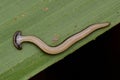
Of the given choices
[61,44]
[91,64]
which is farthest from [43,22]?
[91,64]

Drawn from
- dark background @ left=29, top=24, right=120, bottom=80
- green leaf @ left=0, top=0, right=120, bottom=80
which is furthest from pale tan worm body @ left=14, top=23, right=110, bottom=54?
dark background @ left=29, top=24, right=120, bottom=80

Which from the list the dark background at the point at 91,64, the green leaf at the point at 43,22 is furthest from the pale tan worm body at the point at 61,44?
the dark background at the point at 91,64

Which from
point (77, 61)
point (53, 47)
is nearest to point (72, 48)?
point (53, 47)

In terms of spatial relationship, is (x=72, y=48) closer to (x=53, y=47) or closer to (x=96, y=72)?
(x=53, y=47)

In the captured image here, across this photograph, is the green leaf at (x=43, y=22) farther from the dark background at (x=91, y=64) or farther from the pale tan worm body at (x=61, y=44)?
the dark background at (x=91, y=64)

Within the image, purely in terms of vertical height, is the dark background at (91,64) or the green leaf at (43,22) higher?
the green leaf at (43,22)

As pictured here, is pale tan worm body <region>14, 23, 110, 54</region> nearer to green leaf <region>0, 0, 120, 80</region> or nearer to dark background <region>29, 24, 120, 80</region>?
green leaf <region>0, 0, 120, 80</region>
